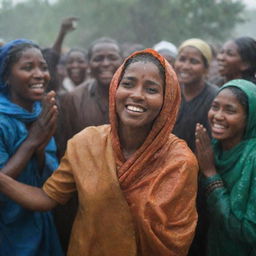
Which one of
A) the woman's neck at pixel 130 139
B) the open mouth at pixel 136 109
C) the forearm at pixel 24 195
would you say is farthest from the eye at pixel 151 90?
the forearm at pixel 24 195

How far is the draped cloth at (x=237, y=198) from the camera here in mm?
2082

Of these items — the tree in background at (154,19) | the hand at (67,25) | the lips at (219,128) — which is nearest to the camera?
the lips at (219,128)

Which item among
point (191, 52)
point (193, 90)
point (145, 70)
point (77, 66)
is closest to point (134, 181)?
point (145, 70)

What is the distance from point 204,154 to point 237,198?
0.36 metres

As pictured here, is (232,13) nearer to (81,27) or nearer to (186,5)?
(186,5)

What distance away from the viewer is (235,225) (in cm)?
209

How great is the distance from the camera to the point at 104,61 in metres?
3.65

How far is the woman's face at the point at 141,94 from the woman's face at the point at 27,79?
777 mm

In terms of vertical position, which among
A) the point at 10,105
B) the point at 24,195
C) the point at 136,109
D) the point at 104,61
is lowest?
the point at 24,195

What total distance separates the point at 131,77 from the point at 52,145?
1.01 m

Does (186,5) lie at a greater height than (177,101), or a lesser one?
greater

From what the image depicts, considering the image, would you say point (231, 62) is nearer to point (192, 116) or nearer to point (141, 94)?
point (192, 116)

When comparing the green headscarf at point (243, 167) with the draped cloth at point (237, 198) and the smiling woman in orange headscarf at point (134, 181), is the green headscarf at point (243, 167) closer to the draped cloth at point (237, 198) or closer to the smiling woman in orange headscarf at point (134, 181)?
the draped cloth at point (237, 198)

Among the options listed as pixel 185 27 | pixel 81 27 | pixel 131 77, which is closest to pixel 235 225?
pixel 131 77
